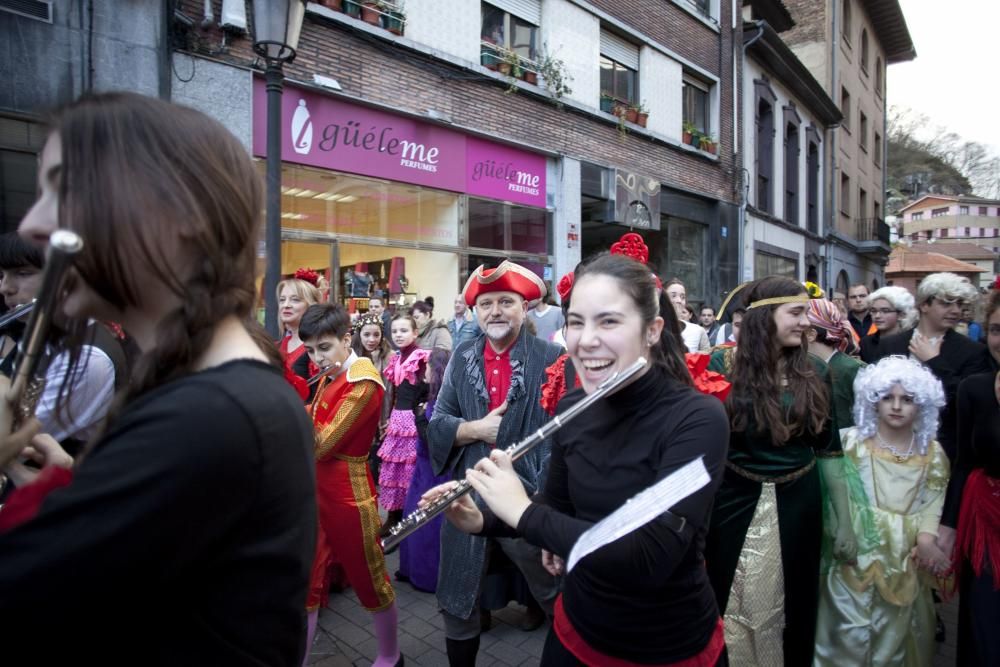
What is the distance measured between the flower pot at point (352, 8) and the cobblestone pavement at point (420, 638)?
7.39m

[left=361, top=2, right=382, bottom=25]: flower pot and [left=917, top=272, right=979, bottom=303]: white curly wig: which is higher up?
[left=361, top=2, right=382, bottom=25]: flower pot

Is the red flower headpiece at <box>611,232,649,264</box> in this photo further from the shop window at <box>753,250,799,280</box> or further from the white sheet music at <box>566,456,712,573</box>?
the shop window at <box>753,250,799,280</box>

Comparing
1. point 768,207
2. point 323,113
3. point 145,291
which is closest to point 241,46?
point 323,113

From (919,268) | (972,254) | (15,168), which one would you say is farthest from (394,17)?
(972,254)

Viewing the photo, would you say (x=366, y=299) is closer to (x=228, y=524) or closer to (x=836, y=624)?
(x=836, y=624)

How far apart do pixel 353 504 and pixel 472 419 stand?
2.39 ft

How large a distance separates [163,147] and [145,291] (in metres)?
0.21

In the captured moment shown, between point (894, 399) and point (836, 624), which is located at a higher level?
point (894, 399)

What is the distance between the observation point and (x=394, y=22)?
346 inches

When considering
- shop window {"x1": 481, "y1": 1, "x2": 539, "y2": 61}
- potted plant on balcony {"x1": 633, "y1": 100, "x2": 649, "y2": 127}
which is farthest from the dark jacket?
potted plant on balcony {"x1": 633, "y1": 100, "x2": 649, "y2": 127}

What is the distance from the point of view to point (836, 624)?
9.96 ft

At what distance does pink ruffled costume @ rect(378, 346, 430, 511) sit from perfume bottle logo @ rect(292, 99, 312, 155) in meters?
4.27

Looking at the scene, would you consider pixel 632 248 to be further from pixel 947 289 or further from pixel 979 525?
pixel 947 289

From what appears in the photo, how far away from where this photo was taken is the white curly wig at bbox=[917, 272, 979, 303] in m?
4.39
